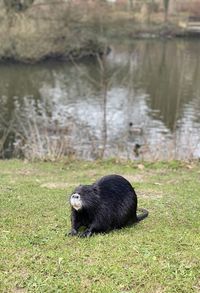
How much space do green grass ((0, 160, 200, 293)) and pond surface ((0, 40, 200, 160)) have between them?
6046 mm

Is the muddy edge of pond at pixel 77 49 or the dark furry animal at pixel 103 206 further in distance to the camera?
the muddy edge of pond at pixel 77 49

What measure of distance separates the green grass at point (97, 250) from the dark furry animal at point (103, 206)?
0.13m

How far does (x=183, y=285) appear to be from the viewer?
4492 mm

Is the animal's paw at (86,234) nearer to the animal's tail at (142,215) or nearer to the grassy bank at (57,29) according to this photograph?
the animal's tail at (142,215)

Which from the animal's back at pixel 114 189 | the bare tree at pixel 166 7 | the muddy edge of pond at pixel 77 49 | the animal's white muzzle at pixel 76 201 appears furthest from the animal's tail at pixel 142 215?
the bare tree at pixel 166 7

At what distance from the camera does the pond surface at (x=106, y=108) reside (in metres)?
16.0

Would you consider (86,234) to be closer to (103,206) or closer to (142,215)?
(103,206)

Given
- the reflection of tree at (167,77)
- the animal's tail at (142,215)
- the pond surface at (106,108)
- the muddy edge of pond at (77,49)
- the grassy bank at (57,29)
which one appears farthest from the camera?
the muddy edge of pond at (77,49)

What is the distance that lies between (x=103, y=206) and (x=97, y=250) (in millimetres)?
649

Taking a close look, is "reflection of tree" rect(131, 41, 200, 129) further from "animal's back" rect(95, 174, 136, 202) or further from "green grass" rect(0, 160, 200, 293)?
"animal's back" rect(95, 174, 136, 202)

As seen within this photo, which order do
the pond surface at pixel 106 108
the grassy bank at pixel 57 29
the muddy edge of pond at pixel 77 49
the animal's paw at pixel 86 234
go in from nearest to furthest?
the animal's paw at pixel 86 234 → the pond surface at pixel 106 108 → the grassy bank at pixel 57 29 → the muddy edge of pond at pixel 77 49

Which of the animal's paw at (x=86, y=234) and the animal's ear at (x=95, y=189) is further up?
the animal's ear at (x=95, y=189)

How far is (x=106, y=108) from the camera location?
24.4 metres

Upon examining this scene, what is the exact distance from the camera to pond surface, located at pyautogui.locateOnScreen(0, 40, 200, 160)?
16.0m
